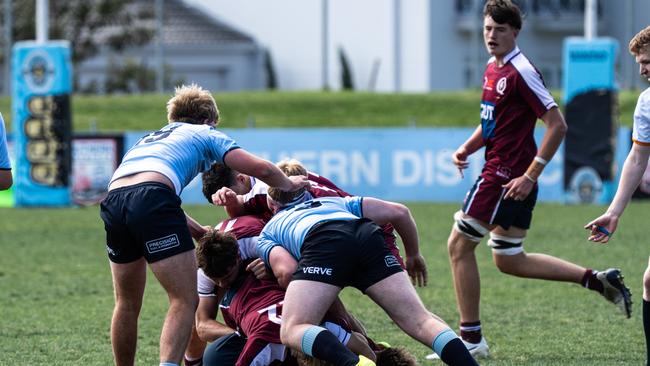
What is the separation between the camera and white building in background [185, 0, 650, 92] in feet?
111

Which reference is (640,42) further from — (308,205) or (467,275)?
(467,275)

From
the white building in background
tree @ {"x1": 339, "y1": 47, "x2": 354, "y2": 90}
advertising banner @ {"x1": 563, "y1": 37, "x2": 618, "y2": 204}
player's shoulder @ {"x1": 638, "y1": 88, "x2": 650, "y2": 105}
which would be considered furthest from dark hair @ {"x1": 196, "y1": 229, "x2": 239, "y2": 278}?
tree @ {"x1": 339, "y1": 47, "x2": 354, "y2": 90}

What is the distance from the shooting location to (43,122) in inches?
765

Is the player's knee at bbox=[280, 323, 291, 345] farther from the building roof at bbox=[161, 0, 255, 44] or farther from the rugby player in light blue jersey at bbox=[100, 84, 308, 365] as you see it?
the building roof at bbox=[161, 0, 255, 44]

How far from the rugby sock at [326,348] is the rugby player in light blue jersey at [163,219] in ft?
2.00

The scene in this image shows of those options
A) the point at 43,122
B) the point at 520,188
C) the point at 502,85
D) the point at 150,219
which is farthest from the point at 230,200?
the point at 43,122

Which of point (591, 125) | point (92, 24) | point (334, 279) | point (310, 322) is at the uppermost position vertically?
point (334, 279)

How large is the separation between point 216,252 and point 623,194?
6.78 feet

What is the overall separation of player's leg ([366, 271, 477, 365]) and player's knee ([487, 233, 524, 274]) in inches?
74.6

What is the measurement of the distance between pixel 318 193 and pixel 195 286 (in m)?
0.90

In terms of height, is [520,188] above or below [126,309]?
A: above

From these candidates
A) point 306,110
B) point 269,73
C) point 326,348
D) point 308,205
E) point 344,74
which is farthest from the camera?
point 269,73

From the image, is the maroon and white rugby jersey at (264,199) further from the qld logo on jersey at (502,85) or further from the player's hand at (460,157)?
the player's hand at (460,157)

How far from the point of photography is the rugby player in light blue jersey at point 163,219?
18.1 feet
